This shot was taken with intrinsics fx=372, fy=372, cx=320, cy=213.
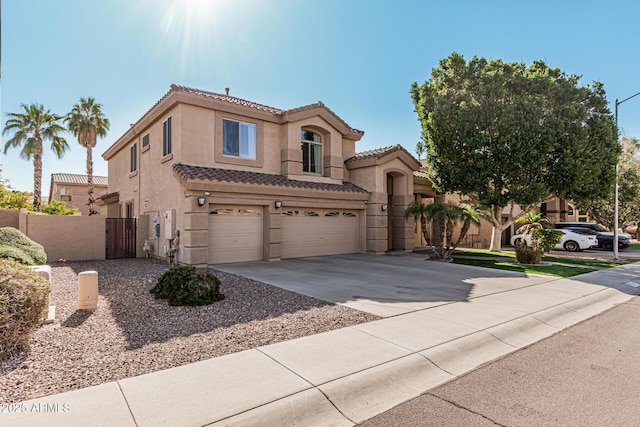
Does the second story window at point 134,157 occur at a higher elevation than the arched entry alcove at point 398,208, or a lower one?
higher

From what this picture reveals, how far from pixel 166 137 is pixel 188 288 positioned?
10060mm

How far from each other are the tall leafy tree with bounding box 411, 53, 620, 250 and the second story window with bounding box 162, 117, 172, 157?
12.8 metres

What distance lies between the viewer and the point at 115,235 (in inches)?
686

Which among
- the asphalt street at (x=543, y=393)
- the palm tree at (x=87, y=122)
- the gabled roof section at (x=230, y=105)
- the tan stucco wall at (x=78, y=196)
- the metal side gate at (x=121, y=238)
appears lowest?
the asphalt street at (x=543, y=393)

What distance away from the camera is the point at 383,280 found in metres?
11.3

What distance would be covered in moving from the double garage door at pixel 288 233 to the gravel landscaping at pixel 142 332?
5.02 meters

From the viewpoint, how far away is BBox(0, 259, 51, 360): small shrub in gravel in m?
4.91

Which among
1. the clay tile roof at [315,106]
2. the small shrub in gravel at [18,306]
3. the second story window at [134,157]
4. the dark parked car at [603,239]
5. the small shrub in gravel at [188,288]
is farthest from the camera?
the dark parked car at [603,239]

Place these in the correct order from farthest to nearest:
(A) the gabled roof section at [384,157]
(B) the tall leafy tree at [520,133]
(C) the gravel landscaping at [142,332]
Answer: (A) the gabled roof section at [384,157] < (B) the tall leafy tree at [520,133] < (C) the gravel landscaping at [142,332]

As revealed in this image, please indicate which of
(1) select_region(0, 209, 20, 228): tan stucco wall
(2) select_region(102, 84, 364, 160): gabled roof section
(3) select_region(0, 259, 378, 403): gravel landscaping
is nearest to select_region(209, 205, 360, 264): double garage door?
(2) select_region(102, 84, 364, 160): gabled roof section

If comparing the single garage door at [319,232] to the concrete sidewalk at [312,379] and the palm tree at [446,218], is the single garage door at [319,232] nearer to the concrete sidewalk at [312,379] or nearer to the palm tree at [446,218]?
the palm tree at [446,218]

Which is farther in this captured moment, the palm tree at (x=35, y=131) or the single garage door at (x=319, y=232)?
the palm tree at (x=35, y=131)

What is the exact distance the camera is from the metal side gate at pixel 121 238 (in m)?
17.3

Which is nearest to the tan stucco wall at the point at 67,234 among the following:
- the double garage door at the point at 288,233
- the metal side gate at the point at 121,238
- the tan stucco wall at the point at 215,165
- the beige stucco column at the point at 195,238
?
the metal side gate at the point at 121,238
